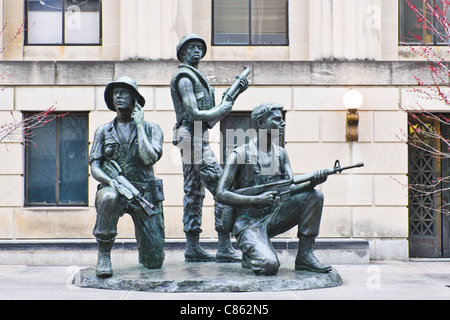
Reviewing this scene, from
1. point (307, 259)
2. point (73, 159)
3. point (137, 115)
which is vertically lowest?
point (307, 259)

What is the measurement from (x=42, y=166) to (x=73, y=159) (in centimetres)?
66

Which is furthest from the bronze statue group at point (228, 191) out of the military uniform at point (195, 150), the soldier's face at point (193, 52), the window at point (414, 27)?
the window at point (414, 27)

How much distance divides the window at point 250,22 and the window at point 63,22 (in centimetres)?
262

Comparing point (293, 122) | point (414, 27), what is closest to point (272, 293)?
point (293, 122)

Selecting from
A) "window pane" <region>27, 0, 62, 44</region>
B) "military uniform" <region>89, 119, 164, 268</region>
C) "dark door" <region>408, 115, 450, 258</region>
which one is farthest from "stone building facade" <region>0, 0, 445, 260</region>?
"military uniform" <region>89, 119, 164, 268</region>

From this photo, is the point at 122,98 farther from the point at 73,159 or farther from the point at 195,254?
the point at 73,159

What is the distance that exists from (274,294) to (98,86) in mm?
8091

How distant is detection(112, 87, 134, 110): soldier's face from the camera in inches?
317

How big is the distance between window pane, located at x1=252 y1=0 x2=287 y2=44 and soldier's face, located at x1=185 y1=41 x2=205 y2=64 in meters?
5.86

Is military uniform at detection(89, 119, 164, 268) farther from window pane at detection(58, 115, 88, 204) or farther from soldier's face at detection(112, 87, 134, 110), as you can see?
window pane at detection(58, 115, 88, 204)

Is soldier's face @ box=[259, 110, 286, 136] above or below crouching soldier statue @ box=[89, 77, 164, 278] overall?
above

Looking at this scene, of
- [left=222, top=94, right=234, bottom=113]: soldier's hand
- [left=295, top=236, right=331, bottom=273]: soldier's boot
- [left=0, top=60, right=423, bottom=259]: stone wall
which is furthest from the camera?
[left=0, top=60, right=423, bottom=259]: stone wall

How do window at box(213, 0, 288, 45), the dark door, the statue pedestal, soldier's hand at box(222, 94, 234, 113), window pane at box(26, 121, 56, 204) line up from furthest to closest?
window at box(213, 0, 288, 45) < the dark door < window pane at box(26, 121, 56, 204) < soldier's hand at box(222, 94, 234, 113) < the statue pedestal

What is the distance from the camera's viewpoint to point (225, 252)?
29.4 ft
